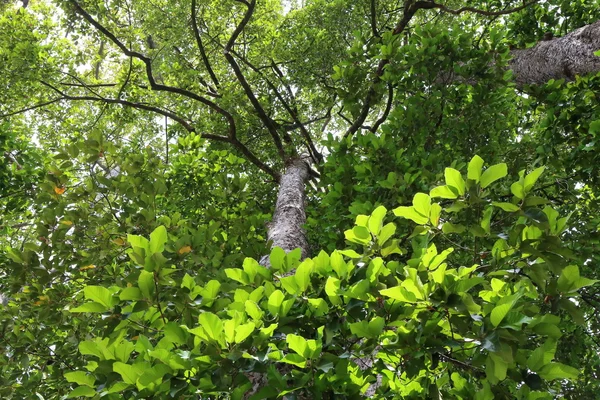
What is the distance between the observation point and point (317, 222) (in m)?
3.83

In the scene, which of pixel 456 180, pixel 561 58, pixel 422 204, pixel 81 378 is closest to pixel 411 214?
pixel 422 204

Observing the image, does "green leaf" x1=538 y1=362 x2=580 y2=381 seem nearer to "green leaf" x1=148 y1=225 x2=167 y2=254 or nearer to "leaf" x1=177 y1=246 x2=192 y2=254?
"green leaf" x1=148 y1=225 x2=167 y2=254

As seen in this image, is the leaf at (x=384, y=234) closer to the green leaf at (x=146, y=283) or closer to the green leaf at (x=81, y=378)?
the green leaf at (x=146, y=283)

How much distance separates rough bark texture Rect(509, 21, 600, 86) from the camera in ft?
13.4

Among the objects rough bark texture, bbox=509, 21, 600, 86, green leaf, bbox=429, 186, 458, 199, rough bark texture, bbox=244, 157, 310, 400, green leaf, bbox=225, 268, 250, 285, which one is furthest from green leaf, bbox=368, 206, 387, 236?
rough bark texture, bbox=509, 21, 600, 86

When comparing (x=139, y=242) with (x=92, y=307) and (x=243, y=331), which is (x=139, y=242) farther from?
(x=243, y=331)

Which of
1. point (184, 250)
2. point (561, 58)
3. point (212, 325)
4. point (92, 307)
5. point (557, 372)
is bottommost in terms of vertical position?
point (557, 372)

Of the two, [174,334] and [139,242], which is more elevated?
[139,242]

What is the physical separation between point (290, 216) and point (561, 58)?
317cm

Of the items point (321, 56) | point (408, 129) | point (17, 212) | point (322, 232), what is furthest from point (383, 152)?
point (17, 212)

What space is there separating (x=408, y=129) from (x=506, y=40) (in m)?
2.56

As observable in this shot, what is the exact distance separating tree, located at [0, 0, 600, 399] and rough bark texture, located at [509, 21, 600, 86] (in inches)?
1.0

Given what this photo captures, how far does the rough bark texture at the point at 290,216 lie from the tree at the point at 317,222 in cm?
4

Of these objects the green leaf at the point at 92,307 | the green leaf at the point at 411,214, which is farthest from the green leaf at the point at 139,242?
the green leaf at the point at 411,214
